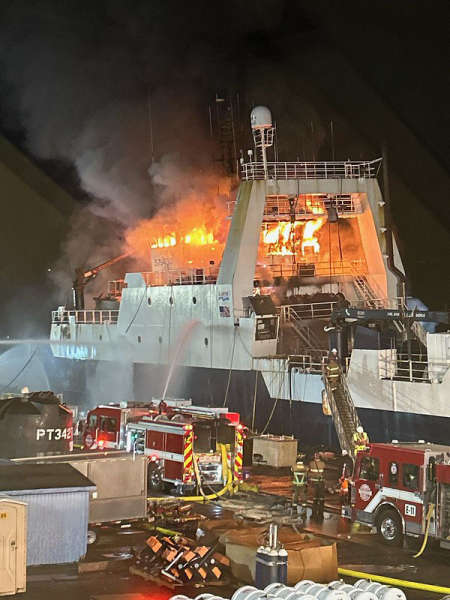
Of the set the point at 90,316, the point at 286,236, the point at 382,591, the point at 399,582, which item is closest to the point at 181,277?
the point at 286,236

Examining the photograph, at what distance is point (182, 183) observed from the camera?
118 ft

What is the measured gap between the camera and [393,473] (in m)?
15.4

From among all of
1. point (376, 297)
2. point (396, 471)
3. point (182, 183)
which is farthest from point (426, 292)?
point (396, 471)

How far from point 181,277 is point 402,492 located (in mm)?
16739

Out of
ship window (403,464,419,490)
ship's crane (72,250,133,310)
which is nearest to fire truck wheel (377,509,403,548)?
ship window (403,464,419,490)

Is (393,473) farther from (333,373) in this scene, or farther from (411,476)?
(333,373)

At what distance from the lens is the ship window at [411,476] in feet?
48.8

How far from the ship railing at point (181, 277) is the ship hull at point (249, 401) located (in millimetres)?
2982

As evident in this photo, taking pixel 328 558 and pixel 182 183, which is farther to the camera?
pixel 182 183

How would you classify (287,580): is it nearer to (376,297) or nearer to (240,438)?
(240,438)

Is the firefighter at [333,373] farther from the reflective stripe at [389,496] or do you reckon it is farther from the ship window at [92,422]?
the reflective stripe at [389,496]

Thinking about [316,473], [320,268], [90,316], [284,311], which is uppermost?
[320,268]

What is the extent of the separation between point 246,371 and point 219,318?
2139mm

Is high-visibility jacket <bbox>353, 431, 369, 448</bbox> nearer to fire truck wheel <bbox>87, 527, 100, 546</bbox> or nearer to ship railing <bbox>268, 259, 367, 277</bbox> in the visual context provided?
fire truck wheel <bbox>87, 527, 100, 546</bbox>
